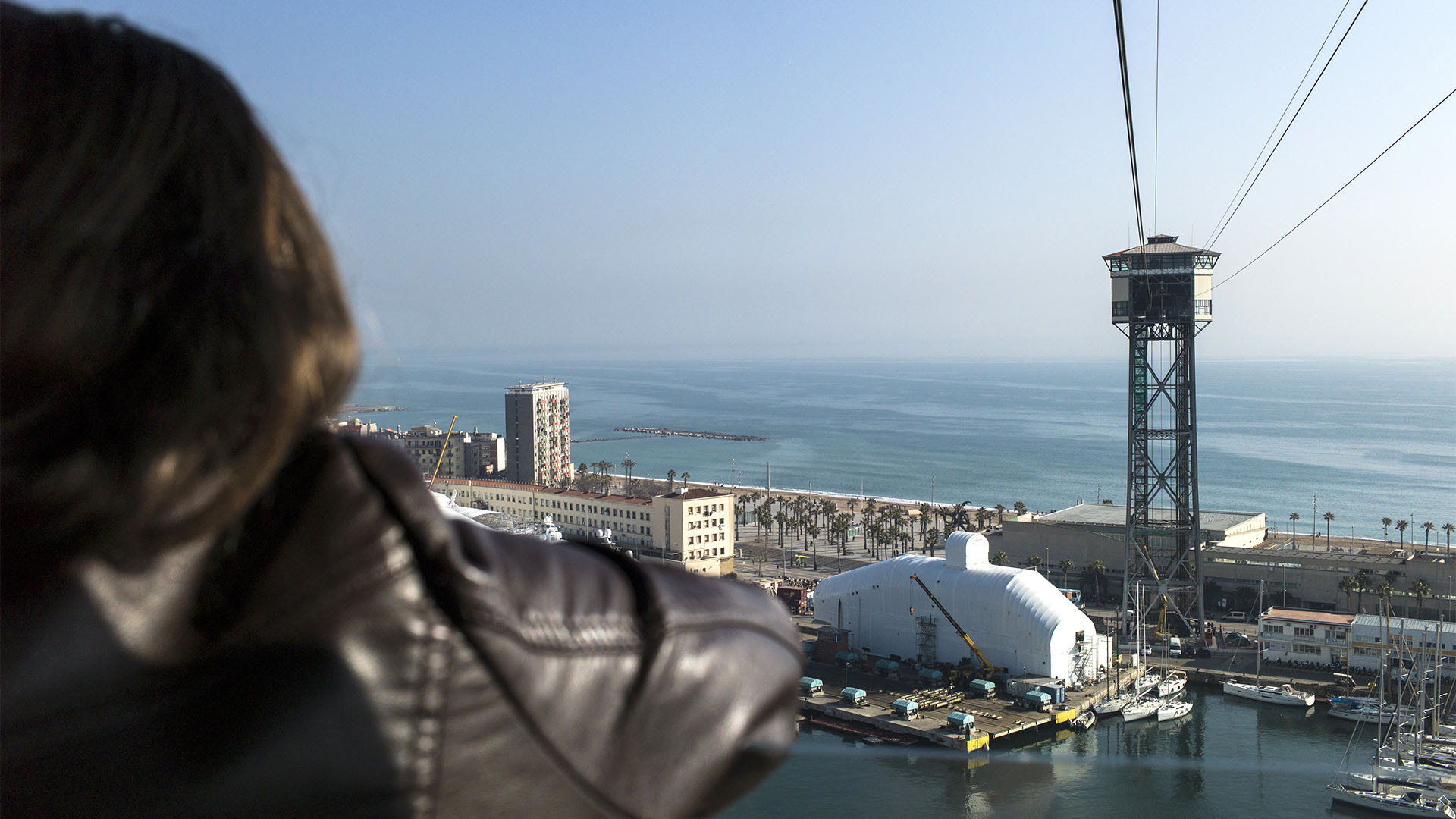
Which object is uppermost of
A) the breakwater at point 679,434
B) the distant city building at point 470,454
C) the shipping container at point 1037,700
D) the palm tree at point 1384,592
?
the breakwater at point 679,434

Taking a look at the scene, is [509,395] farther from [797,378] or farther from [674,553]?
[797,378]

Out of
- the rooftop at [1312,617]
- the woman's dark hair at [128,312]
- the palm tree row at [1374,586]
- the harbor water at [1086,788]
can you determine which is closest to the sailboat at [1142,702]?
the harbor water at [1086,788]

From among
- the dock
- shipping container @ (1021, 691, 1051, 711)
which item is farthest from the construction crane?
shipping container @ (1021, 691, 1051, 711)

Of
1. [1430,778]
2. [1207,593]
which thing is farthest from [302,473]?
[1207,593]

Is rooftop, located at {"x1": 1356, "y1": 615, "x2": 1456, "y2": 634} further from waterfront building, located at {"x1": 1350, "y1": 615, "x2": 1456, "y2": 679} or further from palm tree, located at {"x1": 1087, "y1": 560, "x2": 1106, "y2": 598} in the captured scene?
palm tree, located at {"x1": 1087, "y1": 560, "x2": 1106, "y2": 598}

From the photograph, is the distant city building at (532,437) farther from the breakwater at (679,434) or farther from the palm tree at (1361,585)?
the palm tree at (1361,585)

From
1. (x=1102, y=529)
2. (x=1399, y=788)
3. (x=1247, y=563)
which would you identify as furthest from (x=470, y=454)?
(x=1399, y=788)
